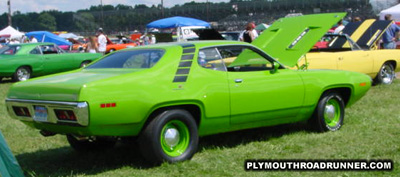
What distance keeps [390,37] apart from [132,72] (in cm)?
1171

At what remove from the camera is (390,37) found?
50.3ft

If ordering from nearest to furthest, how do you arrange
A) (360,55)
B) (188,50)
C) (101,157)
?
1. (188,50)
2. (101,157)
3. (360,55)

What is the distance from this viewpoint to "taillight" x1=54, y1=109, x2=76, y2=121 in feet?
16.1

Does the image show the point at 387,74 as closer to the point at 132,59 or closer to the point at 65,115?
the point at 132,59

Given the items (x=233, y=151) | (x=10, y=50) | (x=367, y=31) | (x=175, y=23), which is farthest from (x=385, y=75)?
(x=175, y=23)

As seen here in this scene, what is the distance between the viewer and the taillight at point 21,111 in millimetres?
5384

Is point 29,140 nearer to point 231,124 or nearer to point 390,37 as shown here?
point 231,124

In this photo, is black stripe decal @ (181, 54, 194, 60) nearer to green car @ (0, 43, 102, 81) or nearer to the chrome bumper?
the chrome bumper

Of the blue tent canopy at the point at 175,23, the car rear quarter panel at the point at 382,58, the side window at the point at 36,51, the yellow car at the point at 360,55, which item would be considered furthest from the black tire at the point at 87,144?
the blue tent canopy at the point at 175,23

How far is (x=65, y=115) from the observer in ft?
16.3

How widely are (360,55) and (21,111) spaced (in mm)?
7994

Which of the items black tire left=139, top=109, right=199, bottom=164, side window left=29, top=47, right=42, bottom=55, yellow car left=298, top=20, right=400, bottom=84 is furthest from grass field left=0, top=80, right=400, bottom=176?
side window left=29, top=47, right=42, bottom=55

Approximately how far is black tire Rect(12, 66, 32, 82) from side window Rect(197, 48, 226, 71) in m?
11.0

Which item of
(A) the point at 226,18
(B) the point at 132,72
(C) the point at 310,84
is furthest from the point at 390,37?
(A) the point at 226,18
